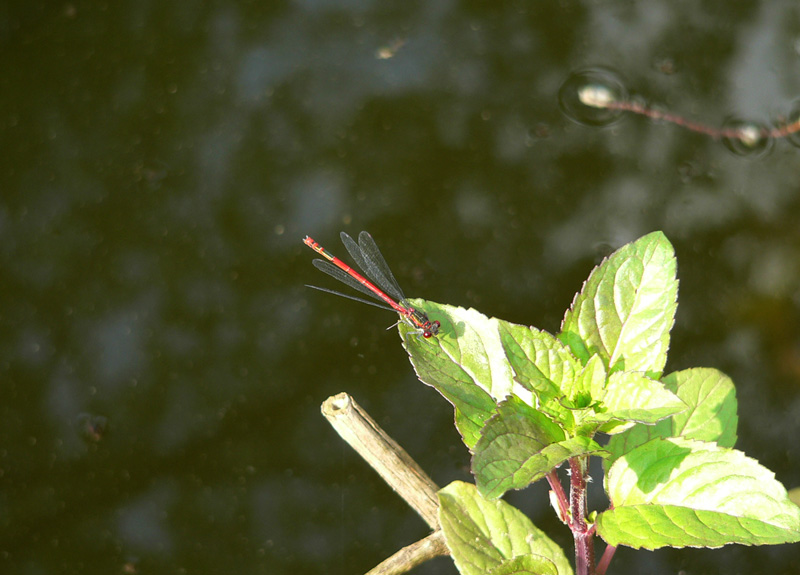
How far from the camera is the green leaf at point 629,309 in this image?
95cm

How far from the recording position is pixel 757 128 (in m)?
1.65

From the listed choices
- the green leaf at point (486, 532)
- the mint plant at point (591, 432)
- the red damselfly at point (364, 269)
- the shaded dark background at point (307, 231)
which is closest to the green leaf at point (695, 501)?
the mint plant at point (591, 432)

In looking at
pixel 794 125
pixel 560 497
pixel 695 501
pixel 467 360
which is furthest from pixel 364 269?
pixel 794 125

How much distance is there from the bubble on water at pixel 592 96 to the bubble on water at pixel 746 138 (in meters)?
0.26

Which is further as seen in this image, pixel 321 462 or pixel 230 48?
pixel 230 48

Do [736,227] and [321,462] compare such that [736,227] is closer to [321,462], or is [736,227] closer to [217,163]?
[321,462]

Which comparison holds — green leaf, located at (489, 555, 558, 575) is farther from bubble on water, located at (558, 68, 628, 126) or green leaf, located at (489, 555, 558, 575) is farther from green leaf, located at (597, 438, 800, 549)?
bubble on water, located at (558, 68, 628, 126)

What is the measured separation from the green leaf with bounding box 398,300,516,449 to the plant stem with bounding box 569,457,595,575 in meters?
0.14

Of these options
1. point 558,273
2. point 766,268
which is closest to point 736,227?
point 766,268

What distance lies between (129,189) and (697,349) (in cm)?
143

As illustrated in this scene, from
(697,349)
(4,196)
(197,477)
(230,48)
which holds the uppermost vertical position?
(230,48)

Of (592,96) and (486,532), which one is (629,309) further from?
(592,96)

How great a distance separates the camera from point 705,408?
1.08 metres

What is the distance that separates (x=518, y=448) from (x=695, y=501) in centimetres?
25
